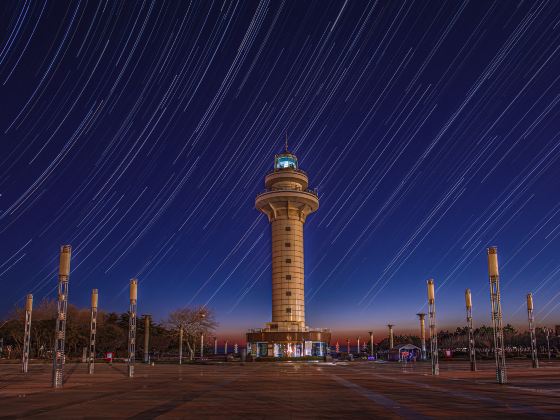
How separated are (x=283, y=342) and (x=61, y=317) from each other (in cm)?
6071

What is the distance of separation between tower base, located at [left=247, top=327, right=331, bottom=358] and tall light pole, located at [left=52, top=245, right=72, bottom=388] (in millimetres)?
59096

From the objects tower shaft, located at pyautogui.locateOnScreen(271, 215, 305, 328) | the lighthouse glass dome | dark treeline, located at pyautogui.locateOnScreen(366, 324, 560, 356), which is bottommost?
dark treeline, located at pyautogui.locateOnScreen(366, 324, 560, 356)

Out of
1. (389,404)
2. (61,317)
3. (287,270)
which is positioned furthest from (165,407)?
(287,270)

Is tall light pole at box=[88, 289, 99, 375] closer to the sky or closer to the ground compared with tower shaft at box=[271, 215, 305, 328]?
closer to the ground

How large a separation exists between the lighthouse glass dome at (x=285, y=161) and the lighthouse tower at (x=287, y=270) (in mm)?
1291

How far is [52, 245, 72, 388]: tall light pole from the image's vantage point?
80.2 feet

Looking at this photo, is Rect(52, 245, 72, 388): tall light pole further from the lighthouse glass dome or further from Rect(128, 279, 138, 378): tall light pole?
the lighthouse glass dome

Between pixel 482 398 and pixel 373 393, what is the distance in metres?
4.17

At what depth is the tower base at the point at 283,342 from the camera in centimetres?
8306

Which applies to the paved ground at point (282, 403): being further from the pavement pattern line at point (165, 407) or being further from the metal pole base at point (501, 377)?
the metal pole base at point (501, 377)

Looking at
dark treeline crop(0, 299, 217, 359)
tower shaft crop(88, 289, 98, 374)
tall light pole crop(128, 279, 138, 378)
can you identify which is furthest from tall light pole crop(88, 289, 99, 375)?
dark treeline crop(0, 299, 217, 359)

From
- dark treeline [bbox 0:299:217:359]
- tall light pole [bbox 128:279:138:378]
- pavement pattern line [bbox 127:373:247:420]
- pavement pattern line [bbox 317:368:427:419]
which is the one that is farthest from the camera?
dark treeline [bbox 0:299:217:359]

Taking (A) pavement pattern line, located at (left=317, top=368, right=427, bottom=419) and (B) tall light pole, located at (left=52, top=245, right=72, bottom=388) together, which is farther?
(B) tall light pole, located at (left=52, top=245, right=72, bottom=388)

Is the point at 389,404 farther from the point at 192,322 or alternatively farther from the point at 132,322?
the point at 192,322
